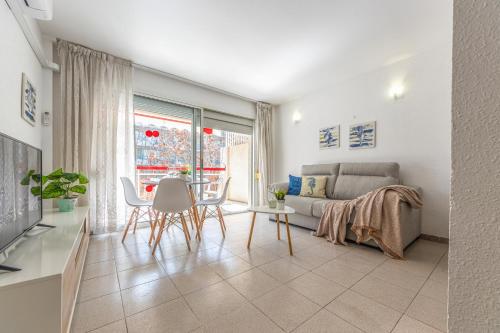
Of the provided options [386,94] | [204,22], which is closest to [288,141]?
[386,94]

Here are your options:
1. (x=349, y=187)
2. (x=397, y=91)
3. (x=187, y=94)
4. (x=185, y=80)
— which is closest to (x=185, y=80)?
(x=185, y=80)

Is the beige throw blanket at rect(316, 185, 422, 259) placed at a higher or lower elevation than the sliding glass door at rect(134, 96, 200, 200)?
lower

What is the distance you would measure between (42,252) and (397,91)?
4.11 m

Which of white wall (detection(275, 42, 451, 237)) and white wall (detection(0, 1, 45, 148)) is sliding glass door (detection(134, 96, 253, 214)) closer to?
white wall (detection(0, 1, 45, 148))

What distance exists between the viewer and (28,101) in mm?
2025

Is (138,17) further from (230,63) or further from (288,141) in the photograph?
(288,141)

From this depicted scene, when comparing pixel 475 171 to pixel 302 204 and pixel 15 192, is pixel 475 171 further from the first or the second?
pixel 302 204

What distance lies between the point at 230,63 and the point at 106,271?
2897mm

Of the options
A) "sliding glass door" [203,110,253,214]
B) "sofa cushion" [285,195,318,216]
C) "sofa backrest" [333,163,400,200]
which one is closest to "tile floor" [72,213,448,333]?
"sofa cushion" [285,195,318,216]

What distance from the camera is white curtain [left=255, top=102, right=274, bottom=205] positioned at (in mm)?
4621

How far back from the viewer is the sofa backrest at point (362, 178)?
2857 mm

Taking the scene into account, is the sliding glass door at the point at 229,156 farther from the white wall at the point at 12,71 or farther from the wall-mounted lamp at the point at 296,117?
the white wall at the point at 12,71

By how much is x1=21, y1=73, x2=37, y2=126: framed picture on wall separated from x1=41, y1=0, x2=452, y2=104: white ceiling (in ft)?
2.63

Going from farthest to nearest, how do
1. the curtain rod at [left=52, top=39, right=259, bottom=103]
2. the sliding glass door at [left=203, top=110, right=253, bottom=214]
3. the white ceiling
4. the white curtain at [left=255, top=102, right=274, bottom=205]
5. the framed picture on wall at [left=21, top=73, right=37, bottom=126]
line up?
1. the white curtain at [left=255, top=102, right=274, bottom=205]
2. the sliding glass door at [left=203, top=110, right=253, bottom=214]
3. the curtain rod at [left=52, top=39, right=259, bottom=103]
4. the white ceiling
5. the framed picture on wall at [left=21, top=73, right=37, bottom=126]
